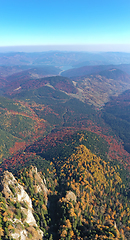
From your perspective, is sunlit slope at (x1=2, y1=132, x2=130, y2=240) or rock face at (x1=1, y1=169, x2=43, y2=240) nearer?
rock face at (x1=1, y1=169, x2=43, y2=240)

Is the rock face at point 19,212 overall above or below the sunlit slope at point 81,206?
above

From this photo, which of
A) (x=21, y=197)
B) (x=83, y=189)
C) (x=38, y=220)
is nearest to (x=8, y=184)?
(x=21, y=197)

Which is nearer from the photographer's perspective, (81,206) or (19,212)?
(19,212)

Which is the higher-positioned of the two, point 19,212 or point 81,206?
point 19,212

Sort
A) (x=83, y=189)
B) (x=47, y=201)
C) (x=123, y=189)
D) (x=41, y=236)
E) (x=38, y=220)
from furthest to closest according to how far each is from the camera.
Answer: (x=123, y=189) → (x=83, y=189) → (x=47, y=201) → (x=38, y=220) → (x=41, y=236)

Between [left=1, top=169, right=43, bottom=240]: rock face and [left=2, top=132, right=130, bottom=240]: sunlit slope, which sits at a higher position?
[left=1, top=169, right=43, bottom=240]: rock face

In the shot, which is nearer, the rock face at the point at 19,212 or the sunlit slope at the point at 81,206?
the rock face at the point at 19,212

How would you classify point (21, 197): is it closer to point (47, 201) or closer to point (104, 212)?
point (47, 201)

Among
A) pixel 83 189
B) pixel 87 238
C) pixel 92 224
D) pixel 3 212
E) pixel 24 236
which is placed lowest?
pixel 83 189
